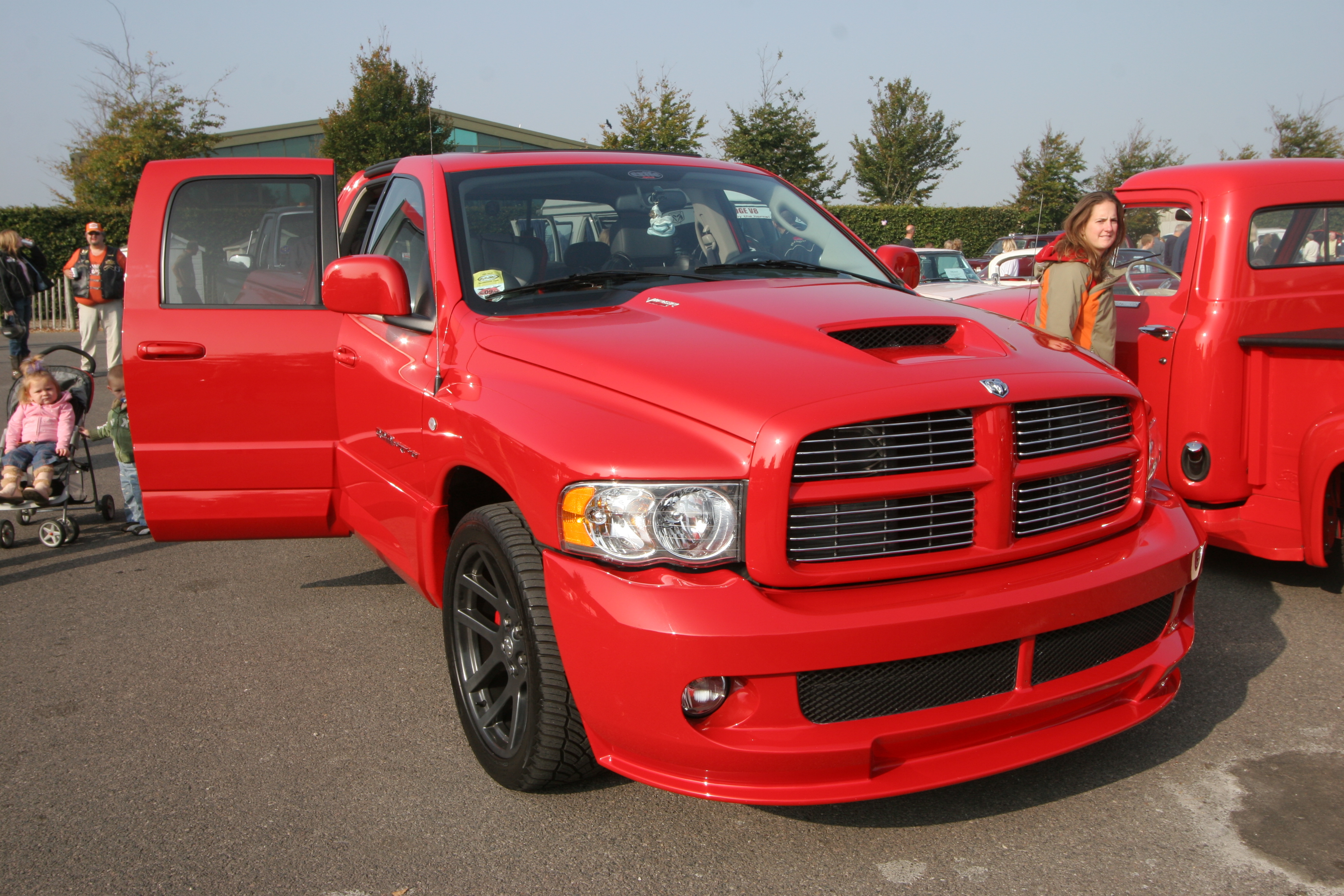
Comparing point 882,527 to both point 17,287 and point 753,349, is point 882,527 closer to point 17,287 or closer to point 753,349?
point 753,349

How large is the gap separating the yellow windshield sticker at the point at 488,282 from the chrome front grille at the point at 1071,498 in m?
1.81

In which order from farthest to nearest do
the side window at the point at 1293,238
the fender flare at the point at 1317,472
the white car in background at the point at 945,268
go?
1. the white car in background at the point at 945,268
2. the side window at the point at 1293,238
3. the fender flare at the point at 1317,472

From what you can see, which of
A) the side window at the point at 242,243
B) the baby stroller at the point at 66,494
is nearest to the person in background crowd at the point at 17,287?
the baby stroller at the point at 66,494

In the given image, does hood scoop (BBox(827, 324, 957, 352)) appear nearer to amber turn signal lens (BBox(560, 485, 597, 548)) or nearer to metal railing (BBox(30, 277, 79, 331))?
amber turn signal lens (BBox(560, 485, 597, 548))

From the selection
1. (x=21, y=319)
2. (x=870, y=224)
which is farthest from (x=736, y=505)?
(x=870, y=224)

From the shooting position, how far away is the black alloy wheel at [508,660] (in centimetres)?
272

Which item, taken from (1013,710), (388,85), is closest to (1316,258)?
(1013,710)

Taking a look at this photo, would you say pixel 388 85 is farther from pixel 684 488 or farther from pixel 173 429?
pixel 684 488

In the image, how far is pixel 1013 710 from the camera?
100.0 inches

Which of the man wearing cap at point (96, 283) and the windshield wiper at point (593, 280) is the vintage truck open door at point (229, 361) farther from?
the man wearing cap at point (96, 283)

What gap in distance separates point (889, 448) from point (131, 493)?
5.38 metres

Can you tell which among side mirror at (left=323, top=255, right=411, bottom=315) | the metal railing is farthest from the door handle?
the metal railing

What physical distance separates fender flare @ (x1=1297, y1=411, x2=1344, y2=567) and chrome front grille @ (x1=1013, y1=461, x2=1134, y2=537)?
1.98 meters

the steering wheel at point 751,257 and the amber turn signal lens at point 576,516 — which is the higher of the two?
the steering wheel at point 751,257
